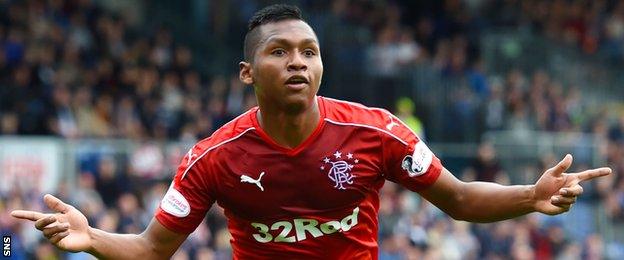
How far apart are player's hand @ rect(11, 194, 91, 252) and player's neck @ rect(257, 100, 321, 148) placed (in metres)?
1.05

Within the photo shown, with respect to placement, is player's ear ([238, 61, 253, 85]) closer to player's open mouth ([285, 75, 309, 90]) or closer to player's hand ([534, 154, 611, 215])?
player's open mouth ([285, 75, 309, 90])

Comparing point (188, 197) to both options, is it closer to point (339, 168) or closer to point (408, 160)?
point (339, 168)

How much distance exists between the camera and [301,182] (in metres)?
6.20

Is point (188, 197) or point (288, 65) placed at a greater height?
point (288, 65)

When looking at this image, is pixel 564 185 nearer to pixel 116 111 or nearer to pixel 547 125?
pixel 116 111

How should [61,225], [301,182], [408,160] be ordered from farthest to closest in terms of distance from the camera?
[408,160]
[301,182]
[61,225]

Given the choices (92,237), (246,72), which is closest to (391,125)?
(246,72)

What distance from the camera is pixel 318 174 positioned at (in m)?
6.19

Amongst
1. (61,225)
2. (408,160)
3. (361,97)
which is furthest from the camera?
(361,97)

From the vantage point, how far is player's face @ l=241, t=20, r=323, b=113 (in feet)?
19.8

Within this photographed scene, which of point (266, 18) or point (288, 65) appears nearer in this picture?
point (288, 65)


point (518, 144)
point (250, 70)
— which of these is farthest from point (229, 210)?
point (518, 144)

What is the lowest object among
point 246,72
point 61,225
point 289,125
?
point 61,225

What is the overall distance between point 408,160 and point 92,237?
1.63 metres
